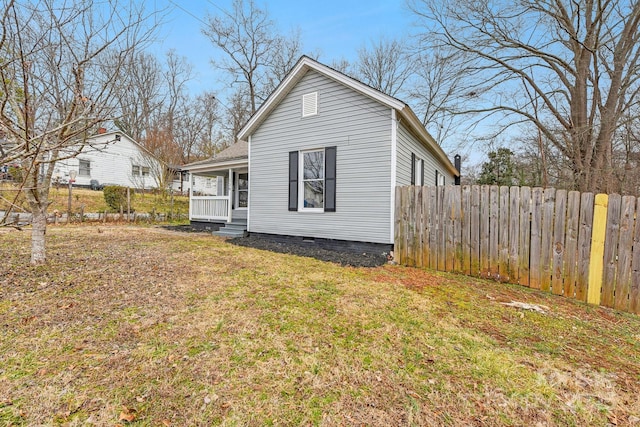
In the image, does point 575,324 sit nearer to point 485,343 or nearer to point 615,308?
point 615,308

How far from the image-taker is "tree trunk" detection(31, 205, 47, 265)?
4234 millimetres

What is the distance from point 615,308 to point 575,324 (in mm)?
1122

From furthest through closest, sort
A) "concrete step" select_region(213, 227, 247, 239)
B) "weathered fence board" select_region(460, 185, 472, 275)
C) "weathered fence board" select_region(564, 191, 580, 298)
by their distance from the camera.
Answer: "concrete step" select_region(213, 227, 247, 239) → "weathered fence board" select_region(460, 185, 472, 275) → "weathered fence board" select_region(564, 191, 580, 298)

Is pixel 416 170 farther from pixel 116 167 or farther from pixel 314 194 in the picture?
pixel 116 167

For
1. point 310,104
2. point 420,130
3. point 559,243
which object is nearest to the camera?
point 559,243

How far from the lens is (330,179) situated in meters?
7.43

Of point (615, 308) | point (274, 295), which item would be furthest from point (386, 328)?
point (615, 308)

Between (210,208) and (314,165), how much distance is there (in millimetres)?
5797

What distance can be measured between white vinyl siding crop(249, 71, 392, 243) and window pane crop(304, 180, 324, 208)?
0.30 meters

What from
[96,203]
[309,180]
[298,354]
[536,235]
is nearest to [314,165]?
[309,180]

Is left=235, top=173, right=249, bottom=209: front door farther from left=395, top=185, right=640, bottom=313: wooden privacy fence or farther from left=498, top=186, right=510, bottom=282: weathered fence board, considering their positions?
left=498, top=186, right=510, bottom=282: weathered fence board

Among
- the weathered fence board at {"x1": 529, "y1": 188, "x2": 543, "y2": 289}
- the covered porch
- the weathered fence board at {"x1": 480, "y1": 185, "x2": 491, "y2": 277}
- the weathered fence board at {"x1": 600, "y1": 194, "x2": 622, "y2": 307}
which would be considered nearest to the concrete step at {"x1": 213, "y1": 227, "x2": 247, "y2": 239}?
the covered porch

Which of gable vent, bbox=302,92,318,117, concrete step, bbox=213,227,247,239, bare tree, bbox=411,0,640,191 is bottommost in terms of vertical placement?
concrete step, bbox=213,227,247,239

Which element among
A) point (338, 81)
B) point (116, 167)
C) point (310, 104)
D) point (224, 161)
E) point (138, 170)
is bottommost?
point (224, 161)
